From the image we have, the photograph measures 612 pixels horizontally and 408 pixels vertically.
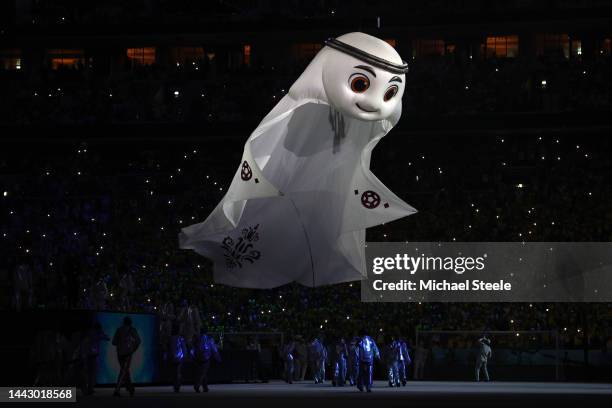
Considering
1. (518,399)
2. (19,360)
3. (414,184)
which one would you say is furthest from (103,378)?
(414,184)

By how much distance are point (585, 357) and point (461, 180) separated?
10751 millimetres

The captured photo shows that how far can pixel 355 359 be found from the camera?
35375 millimetres

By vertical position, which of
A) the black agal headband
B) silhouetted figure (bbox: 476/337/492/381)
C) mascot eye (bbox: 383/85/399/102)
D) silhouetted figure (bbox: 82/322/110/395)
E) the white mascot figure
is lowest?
silhouetted figure (bbox: 82/322/110/395)

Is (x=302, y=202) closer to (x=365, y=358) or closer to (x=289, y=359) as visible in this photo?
(x=365, y=358)

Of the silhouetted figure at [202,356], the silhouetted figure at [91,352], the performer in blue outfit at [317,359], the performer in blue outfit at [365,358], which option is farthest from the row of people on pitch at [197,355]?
the performer in blue outfit at [317,359]

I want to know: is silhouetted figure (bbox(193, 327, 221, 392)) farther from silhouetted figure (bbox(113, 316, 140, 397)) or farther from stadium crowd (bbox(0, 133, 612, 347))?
stadium crowd (bbox(0, 133, 612, 347))

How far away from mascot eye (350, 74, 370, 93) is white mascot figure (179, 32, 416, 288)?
1.93ft

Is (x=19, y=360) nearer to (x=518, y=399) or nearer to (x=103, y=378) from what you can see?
(x=103, y=378)

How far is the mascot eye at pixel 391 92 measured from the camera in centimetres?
1673

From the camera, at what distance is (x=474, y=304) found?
144ft

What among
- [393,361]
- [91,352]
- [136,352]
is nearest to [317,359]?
[393,361]

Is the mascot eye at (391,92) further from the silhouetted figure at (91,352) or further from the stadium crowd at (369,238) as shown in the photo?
the stadium crowd at (369,238)

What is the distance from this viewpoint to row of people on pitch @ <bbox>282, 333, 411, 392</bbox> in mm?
30938

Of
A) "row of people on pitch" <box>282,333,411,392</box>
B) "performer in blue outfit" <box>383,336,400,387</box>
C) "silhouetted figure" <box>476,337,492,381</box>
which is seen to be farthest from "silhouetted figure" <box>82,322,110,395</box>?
"silhouetted figure" <box>476,337,492,381</box>
